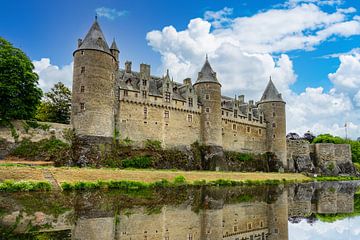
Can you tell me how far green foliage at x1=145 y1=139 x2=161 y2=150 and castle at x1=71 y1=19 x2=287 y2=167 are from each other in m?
0.49

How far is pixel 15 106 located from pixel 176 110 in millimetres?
18045

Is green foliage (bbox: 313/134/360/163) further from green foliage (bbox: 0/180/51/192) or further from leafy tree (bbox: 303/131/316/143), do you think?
green foliage (bbox: 0/180/51/192)

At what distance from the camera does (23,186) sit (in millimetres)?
19141

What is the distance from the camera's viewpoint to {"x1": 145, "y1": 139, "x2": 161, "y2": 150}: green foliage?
37.0 metres

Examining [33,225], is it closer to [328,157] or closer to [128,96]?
[128,96]

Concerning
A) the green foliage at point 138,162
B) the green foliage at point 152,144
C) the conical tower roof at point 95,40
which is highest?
the conical tower roof at point 95,40

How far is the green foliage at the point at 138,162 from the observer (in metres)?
33.8

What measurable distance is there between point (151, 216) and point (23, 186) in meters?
8.97

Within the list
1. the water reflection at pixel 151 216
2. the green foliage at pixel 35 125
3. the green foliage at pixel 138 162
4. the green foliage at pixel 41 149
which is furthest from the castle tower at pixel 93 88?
the water reflection at pixel 151 216

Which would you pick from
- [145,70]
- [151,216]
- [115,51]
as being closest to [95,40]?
[115,51]

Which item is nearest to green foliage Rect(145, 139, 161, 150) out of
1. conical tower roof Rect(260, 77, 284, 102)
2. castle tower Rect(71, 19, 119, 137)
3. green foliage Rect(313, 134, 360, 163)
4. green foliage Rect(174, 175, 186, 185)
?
castle tower Rect(71, 19, 119, 137)

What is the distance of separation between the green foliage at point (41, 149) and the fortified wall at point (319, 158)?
38.0 metres

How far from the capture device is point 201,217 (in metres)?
15.0

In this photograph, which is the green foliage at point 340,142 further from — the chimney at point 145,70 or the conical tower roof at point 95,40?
the conical tower roof at point 95,40
